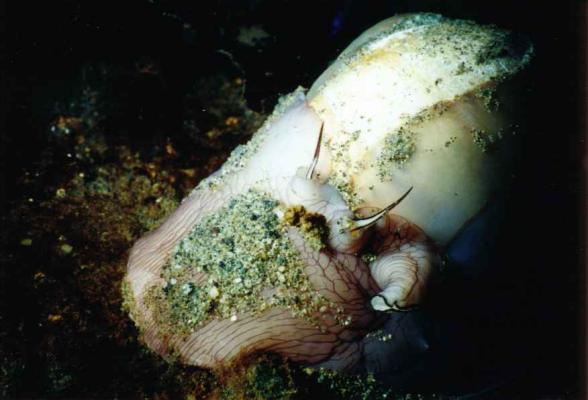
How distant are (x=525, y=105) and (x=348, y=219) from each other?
4.31ft

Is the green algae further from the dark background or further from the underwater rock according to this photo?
the dark background

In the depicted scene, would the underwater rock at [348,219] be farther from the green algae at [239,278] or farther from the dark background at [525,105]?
the dark background at [525,105]

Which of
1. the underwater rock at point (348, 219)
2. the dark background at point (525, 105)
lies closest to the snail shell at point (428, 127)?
the underwater rock at point (348, 219)

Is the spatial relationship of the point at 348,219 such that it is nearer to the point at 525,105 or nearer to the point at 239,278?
the point at 239,278

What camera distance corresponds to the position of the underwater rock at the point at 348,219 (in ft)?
7.18

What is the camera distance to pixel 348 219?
2.18m

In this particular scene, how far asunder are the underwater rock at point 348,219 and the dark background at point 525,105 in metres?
0.37

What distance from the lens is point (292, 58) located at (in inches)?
144

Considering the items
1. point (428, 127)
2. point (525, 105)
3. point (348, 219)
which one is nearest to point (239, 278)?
point (348, 219)

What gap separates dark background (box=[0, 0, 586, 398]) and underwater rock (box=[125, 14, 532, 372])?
37 cm

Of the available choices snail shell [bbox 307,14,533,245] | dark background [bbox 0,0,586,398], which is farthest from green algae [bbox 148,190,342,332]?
dark background [bbox 0,0,586,398]

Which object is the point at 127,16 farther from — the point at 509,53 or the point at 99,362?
the point at 509,53

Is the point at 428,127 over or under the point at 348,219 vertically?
over

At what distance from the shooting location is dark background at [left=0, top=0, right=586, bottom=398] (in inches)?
99.3
